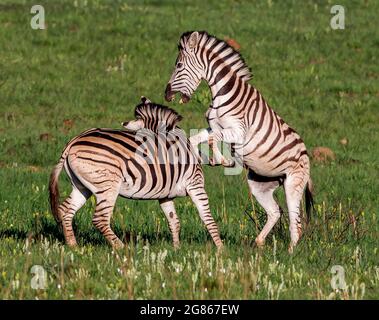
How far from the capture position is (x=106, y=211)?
12.1m

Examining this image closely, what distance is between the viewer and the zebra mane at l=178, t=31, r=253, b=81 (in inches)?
488

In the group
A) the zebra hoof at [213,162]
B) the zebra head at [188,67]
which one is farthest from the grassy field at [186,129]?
the zebra head at [188,67]

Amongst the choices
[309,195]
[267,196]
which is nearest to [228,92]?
[267,196]

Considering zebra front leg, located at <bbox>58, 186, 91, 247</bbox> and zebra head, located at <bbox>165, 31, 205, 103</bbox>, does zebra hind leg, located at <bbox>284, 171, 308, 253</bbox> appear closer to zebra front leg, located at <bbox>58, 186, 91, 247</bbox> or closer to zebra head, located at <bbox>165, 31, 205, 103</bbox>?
zebra head, located at <bbox>165, 31, 205, 103</bbox>

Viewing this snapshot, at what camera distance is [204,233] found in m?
14.2

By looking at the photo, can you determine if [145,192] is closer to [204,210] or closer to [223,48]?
[204,210]

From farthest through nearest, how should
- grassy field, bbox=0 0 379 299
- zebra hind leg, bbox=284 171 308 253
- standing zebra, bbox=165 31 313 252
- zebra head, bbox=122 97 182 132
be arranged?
zebra hind leg, bbox=284 171 308 253 < zebra head, bbox=122 97 182 132 < standing zebra, bbox=165 31 313 252 < grassy field, bbox=0 0 379 299

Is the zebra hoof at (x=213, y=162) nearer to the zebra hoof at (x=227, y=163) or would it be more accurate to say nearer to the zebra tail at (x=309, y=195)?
the zebra hoof at (x=227, y=163)

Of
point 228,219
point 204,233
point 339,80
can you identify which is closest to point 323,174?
point 228,219

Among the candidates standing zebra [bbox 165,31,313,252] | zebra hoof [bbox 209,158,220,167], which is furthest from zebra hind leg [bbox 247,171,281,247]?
zebra hoof [bbox 209,158,220,167]

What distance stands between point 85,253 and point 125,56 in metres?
15.7

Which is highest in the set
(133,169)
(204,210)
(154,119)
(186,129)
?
(154,119)

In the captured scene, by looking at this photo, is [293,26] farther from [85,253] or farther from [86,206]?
[85,253]

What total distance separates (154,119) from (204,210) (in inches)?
48.1
